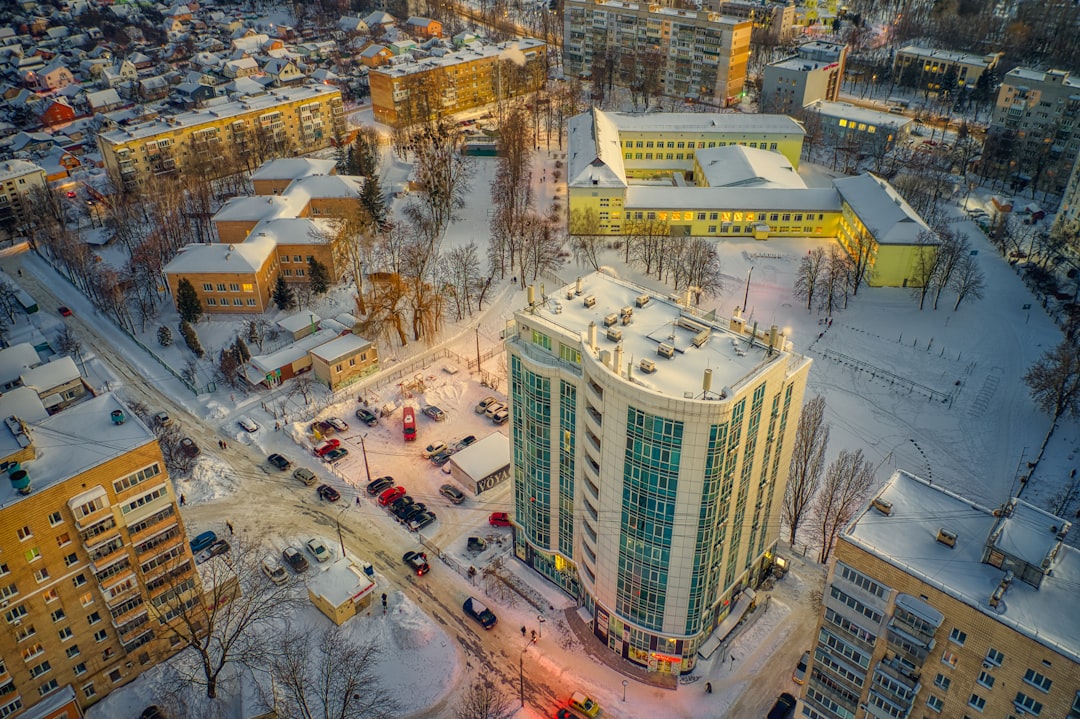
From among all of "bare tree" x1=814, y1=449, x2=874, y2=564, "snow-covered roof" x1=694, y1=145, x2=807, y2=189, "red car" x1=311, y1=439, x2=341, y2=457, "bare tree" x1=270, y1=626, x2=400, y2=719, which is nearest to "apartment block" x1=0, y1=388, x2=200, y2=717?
"bare tree" x1=270, y1=626, x2=400, y2=719

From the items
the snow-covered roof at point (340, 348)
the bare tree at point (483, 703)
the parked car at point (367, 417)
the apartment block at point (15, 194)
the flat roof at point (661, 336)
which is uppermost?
the flat roof at point (661, 336)

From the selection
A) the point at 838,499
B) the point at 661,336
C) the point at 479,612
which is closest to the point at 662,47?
the point at 838,499

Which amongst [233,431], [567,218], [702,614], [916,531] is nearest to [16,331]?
[233,431]

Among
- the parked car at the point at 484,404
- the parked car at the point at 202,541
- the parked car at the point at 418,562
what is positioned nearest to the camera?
the parked car at the point at 418,562

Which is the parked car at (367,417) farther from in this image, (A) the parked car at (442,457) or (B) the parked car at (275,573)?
(B) the parked car at (275,573)

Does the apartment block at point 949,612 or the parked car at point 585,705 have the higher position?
the apartment block at point 949,612

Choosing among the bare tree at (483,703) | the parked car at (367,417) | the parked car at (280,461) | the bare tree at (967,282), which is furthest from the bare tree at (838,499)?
the parked car at (280,461)

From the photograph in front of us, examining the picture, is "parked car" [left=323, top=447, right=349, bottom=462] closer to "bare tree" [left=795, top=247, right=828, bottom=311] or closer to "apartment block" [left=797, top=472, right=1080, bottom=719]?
"apartment block" [left=797, top=472, right=1080, bottom=719]
